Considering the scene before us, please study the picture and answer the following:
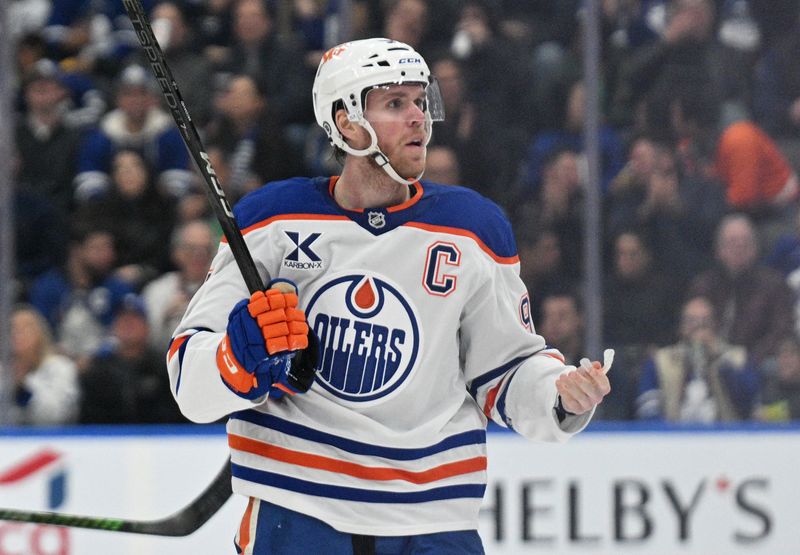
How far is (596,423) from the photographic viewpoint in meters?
4.30

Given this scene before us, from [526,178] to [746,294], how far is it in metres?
0.77

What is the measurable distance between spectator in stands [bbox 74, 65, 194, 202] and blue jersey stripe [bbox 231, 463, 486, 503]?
2.49 meters

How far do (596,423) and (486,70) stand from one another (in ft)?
3.97

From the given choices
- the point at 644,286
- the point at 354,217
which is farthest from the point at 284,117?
the point at 354,217

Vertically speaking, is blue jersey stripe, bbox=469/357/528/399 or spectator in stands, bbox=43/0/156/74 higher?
spectator in stands, bbox=43/0/156/74

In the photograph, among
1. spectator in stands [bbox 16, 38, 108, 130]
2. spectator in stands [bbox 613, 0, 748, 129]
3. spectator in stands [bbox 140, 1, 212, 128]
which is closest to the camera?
spectator in stands [bbox 613, 0, 748, 129]

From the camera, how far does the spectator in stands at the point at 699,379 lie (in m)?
4.39

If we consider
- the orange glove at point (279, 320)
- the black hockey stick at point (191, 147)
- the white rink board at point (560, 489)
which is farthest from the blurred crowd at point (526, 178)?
the orange glove at point (279, 320)

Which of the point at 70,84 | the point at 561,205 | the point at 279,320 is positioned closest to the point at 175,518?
the point at 279,320

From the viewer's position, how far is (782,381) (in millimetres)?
4430

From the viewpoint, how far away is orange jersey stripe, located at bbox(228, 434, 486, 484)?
2.35m

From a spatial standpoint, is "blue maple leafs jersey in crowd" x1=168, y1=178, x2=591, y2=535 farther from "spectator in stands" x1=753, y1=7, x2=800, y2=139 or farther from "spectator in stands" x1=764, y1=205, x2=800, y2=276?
"spectator in stands" x1=753, y1=7, x2=800, y2=139

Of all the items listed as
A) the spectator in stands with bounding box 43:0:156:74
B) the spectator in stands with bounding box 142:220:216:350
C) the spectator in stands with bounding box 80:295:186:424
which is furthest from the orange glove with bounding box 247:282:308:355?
the spectator in stands with bounding box 43:0:156:74

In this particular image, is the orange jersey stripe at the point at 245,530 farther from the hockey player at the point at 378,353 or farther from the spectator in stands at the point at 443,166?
the spectator in stands at the point at 443,166
